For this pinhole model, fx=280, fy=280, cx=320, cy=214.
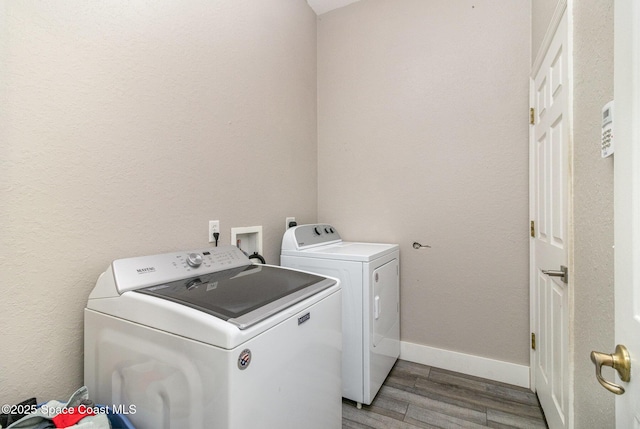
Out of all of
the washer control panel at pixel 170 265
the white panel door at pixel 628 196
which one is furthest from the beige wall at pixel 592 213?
the washer control panel at pixel 170 265

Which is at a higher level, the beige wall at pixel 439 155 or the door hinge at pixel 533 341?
the beige wall at pixel 439 155

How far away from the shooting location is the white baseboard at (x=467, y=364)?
6.35ft

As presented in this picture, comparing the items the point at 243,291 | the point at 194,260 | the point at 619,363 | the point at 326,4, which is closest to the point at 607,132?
the point at 619,363

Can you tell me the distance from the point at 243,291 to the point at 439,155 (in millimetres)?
1816

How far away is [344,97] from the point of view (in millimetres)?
2510

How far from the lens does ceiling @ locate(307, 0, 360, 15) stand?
8.02 feet

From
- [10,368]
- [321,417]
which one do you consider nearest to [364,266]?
[321,417]

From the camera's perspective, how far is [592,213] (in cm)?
90

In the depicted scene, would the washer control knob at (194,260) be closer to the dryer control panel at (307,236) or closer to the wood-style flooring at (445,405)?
the dryer control panel at (307,236)

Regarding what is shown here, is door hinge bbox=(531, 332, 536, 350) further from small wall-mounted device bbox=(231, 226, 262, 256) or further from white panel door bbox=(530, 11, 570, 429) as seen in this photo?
small wall-mounted device bbox=(231, 226, 262, 256)

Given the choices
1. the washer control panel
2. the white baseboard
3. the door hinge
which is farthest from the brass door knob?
the white baseboard

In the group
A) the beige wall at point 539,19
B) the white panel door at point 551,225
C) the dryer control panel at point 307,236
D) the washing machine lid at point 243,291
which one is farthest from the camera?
the dryer control panel at point 307,236

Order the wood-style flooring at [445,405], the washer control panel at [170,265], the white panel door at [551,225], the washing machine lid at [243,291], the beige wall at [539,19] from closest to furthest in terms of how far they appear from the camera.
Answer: the washing machine lid at [243,291] < the washer control panel at [170,265] < the white panel door at [551,225] < the beige wall at [539,19] < the wood-style flooring at [445,405]

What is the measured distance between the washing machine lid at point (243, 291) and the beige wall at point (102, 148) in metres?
0.32
